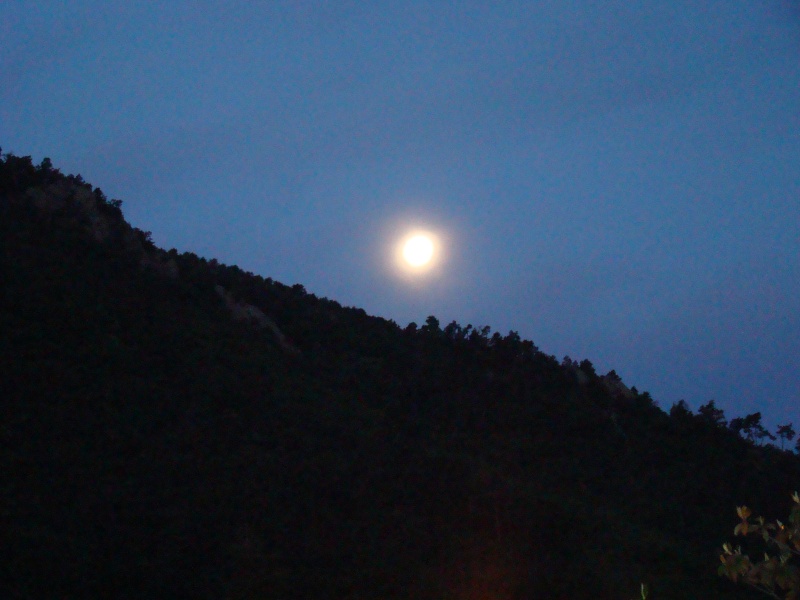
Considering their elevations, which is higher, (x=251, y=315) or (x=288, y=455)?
(x=251, y=315)

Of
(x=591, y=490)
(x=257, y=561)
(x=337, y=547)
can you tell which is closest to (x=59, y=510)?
(x=257, y=561)

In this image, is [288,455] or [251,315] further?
[251,315]

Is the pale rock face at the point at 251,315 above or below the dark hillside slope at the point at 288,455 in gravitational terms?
above

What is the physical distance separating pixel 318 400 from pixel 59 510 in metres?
10.7

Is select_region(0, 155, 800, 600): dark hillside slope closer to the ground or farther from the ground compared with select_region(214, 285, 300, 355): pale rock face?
closer to the ground

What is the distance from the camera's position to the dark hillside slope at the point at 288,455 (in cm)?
1392

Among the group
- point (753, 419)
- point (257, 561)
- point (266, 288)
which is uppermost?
point (266, 288)

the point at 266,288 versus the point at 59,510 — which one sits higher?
the point at 266,288

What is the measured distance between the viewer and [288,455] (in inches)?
739

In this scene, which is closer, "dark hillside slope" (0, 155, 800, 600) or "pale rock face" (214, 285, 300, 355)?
"dark hillside slope" (0, 155, 800, 600)

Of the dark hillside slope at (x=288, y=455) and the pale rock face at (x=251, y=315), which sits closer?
the dark hillside slope at (x=288, y=455)

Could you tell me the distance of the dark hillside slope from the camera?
13922mm

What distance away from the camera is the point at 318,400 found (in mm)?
23562

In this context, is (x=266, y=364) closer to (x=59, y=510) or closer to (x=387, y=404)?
(x=387, y=404)
